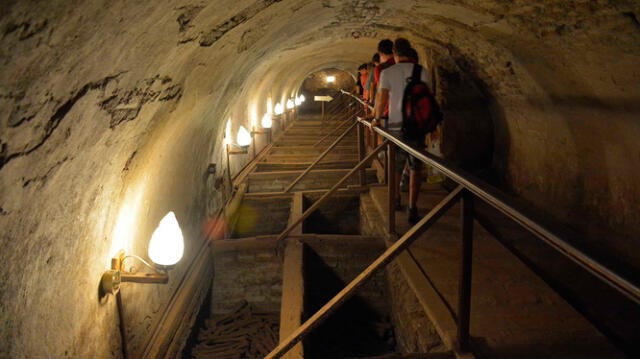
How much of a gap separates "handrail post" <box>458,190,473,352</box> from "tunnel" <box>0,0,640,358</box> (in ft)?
0.46

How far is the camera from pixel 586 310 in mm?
2805

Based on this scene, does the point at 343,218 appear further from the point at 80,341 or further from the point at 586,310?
the point at 80,341

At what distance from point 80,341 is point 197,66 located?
2160mm

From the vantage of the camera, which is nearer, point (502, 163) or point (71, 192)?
point (71, 192)

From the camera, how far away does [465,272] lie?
234cm

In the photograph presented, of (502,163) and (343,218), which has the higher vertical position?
(502,163)

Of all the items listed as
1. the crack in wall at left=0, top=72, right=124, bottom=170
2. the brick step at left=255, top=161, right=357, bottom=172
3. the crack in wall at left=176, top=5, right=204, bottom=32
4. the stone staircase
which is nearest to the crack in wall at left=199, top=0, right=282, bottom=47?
the crack in wall at left=176, top=5, right=204, bottom=32

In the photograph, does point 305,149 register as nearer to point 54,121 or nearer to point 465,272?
point 465,272

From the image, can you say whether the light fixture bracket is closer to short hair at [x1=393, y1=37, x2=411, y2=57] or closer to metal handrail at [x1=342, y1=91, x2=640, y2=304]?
metal handrail at [x1=342, y1=91, x2=640, y2=304]

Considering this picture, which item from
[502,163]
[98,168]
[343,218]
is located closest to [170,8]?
[98,168]

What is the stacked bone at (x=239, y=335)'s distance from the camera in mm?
4332

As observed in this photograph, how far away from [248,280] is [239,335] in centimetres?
76

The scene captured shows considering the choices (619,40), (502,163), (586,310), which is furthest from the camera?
(502,163)

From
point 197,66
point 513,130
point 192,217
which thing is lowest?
point 192,217
